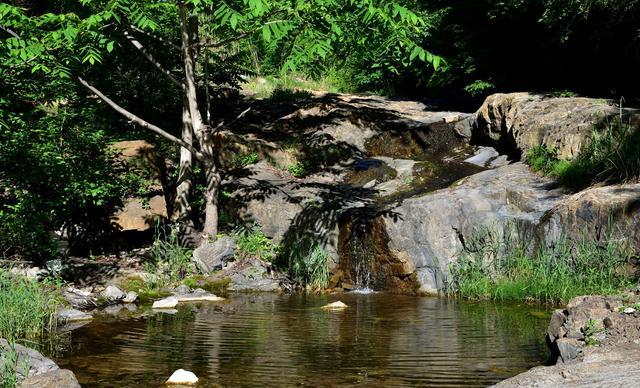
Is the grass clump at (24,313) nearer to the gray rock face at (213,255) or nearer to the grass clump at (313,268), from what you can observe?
the gray rock face at (213,255)

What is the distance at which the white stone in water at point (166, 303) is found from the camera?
1030 cm

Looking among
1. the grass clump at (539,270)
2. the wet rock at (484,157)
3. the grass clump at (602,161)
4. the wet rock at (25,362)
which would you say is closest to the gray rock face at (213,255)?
the grass clump at (539,270)

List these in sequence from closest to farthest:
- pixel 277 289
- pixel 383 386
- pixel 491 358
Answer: pixel 383 386 < pixel 491 358 < pixel 277 289

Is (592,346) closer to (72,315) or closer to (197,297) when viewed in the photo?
(72,315)

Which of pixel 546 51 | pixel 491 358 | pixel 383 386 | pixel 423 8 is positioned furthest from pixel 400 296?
pixel 423 8

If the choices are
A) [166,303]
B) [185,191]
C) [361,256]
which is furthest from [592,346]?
[185,191]

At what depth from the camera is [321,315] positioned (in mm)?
9391

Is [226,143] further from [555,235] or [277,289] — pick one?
[555,235]

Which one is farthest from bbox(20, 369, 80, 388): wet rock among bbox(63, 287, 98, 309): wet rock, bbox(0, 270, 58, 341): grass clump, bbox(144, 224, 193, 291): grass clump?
bbox(144, 224, 193, 291): grass clump

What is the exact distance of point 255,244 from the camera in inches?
537

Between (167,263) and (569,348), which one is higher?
(167,263)

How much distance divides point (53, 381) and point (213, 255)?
24.8ft

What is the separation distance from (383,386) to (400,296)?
5.64 m

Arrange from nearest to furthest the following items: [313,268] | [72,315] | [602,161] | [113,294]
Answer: [72,315] < [113,294] < [602,161] < [313,268]
